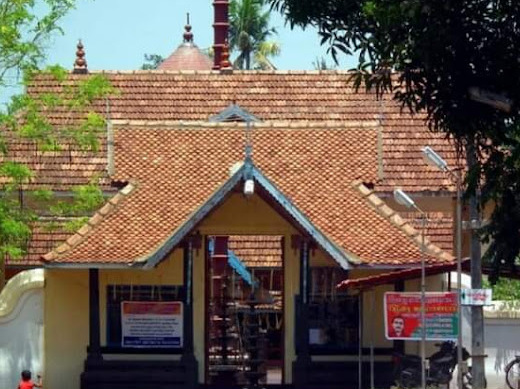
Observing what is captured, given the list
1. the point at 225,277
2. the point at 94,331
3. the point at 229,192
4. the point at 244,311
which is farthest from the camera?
the point at 225,277

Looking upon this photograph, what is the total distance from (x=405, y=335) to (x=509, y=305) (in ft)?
14.6

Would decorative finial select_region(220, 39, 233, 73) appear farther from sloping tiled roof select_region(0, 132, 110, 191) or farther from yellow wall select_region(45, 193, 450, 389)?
yellow wall select_region(45, 193, 450, 389)

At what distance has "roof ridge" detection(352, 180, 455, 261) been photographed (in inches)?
1348

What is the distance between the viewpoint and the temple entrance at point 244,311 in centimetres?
3534

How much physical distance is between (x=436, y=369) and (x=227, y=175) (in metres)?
6.57

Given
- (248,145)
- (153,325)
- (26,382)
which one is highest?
(248,145)

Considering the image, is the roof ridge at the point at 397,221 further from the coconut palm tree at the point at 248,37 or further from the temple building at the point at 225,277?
the coconut palm tree at the point at 248,37

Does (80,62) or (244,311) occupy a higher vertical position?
(80,62)

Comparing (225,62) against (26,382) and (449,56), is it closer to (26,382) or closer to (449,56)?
(26,382)

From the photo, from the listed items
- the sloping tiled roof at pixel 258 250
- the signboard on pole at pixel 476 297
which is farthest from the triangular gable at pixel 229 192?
the sloping tiled roof at pixel 258 250

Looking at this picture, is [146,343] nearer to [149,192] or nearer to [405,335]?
[149,192]

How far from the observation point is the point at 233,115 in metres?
43.0

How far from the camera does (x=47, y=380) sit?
34.8 meters

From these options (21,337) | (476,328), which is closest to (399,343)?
(476,328)
